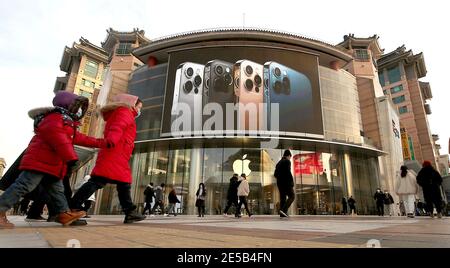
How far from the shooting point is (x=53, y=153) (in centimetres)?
308

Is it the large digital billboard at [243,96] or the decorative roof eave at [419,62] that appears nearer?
the large digital billboard at [243,96]

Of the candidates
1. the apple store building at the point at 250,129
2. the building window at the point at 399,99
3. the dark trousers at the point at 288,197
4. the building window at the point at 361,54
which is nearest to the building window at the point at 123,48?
the apple store building at the point at 250,129

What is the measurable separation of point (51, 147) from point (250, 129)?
18.3 m

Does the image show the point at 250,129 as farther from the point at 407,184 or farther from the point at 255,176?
the point at 407,184

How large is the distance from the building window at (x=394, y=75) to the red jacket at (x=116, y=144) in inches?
2132

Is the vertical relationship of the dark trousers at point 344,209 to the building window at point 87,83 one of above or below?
below

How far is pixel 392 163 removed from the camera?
80.1ft

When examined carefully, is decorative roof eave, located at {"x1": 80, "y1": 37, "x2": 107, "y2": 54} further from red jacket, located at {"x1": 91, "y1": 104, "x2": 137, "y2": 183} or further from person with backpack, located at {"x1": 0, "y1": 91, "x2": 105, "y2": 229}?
person with backpack, located at {"x1": 0, "y1": 91, "x2": 105, "y2": 229}

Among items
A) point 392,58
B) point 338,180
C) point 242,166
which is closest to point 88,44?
point 242,166

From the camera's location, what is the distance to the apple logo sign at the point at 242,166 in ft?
68.2

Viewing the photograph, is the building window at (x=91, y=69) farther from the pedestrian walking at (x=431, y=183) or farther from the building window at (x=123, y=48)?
the pedestrian walking at (x=431, y=183)

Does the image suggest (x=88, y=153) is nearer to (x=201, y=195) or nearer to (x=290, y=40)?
(x=201, y=195)
